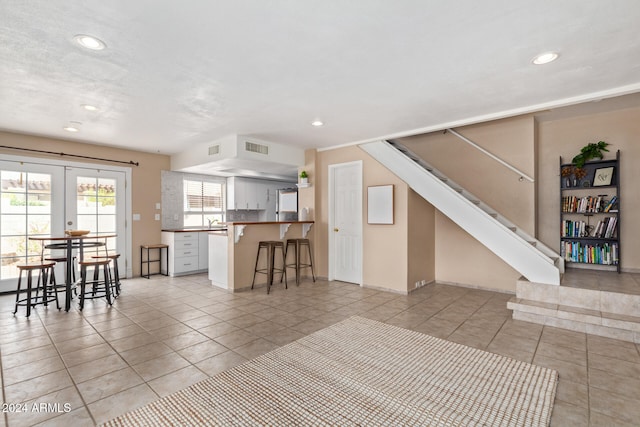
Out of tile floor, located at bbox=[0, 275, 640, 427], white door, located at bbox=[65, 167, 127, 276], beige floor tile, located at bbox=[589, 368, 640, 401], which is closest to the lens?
tile floor, located at bbox=[0, 275, 640, 427]

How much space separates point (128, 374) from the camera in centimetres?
241

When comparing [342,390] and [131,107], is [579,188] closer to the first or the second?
[342,390]

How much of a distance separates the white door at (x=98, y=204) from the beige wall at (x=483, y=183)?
5655 millimetres

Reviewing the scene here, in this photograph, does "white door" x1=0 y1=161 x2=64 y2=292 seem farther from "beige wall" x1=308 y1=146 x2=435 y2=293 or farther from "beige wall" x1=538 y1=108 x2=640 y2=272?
"beige wall" x1=538 y1=108 x2=640 y2=272

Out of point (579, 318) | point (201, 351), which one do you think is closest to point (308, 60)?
point (201, 351)

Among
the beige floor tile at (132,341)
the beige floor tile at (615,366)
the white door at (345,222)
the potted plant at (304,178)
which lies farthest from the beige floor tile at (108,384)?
the potted plant at (304,178)

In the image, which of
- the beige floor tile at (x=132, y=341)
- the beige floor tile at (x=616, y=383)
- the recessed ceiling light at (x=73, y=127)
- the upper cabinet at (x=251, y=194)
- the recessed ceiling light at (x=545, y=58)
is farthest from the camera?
the upper cabinet at (x=251, y=194)

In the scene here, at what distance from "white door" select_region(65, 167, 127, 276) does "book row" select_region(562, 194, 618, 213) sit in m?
7.52

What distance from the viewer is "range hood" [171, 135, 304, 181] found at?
505cm

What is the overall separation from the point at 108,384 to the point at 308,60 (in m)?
2.92

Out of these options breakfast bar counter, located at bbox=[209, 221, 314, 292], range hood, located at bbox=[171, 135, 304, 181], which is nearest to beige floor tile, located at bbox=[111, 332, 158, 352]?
breakfast bar counter, located at bbox=[209, 221, 314, 292]

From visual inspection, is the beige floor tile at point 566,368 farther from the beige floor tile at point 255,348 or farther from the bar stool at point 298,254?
the bar stool at point 298,254

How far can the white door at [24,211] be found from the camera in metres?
4.79

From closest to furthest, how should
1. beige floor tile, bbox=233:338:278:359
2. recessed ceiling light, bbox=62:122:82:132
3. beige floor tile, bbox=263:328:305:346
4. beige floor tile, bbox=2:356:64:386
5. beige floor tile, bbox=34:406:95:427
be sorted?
beige floor tile, bbox=34:406:95:427 → beige floor tile, bbox=2:356:64:386 → beige floor tile, bbox=233:338:278:359 → beige floor tile, bbox=263:328:305:346 → recessed ceiling light, bbox=62:122:82:132
